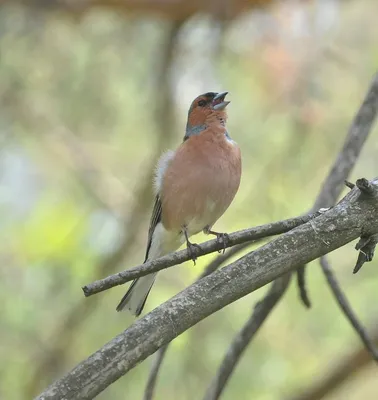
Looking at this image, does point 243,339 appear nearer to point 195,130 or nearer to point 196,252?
point 196,252

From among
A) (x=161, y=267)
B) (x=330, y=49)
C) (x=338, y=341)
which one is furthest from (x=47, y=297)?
(x=161, y=267)

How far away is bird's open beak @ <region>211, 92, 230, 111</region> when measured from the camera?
15.4 ft

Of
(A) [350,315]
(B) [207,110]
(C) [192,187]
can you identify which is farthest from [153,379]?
(B) [207,110]

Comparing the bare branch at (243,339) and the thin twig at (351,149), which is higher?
the thin twig at (351,149)

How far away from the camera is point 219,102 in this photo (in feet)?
15.6

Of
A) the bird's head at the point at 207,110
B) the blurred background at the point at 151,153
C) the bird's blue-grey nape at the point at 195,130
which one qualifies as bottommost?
the bird's blue-grey nape at the point at 195,130

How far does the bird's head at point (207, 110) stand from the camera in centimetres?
463

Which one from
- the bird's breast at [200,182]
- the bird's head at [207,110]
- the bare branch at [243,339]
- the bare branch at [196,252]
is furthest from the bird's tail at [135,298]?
the bare branch at [196,252]

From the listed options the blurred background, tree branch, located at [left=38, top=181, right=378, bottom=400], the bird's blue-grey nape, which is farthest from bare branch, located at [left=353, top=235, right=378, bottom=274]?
the blurred background

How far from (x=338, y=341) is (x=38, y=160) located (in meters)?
3.65

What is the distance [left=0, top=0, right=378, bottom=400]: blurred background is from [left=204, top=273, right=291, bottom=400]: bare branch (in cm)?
241

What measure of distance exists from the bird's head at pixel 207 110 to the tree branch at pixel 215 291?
2419 millimetres

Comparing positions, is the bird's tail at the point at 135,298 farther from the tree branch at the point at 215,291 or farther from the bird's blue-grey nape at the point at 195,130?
the tree branch at the point at 215,291

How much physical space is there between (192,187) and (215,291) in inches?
88.7
